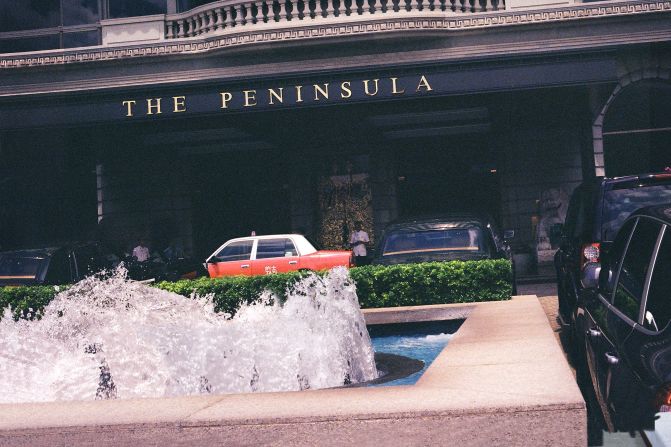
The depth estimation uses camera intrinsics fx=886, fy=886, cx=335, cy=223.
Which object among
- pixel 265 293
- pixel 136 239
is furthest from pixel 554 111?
pixel 265 293

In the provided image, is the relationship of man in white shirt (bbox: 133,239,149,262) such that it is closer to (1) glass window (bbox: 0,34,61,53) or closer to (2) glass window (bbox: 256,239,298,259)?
(2) glass window (bbox: 256,239,298,259)

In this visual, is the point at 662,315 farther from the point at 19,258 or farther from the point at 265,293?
the point at 19,258

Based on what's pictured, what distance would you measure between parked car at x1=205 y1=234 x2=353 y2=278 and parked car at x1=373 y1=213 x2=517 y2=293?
Answer: 5212 millimetres

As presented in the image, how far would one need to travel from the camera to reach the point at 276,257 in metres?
19.8

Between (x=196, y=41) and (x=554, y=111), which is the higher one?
(x=196, y=41)

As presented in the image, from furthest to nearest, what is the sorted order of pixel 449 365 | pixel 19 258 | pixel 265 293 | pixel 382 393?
pixel 19 258, pixel 265 293, pixel 449 365, pixel 382 393

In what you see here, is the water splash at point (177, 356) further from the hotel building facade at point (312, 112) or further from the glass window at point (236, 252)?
the hotel building facade at point (312, 112)

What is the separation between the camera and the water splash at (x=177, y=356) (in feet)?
24.7

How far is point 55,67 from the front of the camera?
23797mm

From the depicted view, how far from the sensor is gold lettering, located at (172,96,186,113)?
70.1 feet

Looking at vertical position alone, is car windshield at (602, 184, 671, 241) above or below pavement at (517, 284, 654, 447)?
above

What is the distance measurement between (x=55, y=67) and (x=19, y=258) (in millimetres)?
9701

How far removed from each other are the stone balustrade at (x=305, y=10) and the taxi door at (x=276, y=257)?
5.92 m

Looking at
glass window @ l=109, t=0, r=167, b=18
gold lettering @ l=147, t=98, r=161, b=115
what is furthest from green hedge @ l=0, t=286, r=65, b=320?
glass window @ l=109, t=0, r=167, b=18
